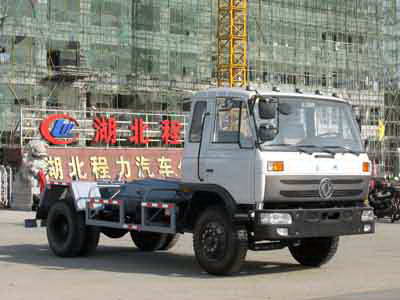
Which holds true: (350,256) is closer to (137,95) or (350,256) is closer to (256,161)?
(256,161)

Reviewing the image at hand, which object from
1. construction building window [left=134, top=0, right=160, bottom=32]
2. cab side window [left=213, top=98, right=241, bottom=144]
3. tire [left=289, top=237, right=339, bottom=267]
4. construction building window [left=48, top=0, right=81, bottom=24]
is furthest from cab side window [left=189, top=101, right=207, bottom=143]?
construction building window [left=134, top=0, right=160, bottom=32]

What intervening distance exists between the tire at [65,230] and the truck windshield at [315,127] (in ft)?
14.3

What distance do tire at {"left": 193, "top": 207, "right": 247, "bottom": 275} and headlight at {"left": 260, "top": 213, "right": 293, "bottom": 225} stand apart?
1.42 feet

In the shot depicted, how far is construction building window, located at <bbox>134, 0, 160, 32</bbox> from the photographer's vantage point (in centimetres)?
6091

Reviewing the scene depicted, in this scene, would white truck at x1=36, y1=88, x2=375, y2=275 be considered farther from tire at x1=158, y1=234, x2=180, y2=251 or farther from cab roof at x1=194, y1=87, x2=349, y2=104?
tire at x1=158, y1=234, x2=180, y2=251

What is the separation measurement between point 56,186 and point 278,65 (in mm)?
54666

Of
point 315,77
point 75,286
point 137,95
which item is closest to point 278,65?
point 315,77

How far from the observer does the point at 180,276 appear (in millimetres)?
12703

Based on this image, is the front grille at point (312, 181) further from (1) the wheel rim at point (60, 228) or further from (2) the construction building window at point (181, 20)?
(2) the construction building window at point (181, 20)

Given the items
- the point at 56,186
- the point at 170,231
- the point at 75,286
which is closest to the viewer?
the point at 75,286

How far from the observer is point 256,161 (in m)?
12.1

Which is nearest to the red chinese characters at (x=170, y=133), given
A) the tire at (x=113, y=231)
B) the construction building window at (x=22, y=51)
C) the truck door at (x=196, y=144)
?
the construction building window at (x=22, y=51)

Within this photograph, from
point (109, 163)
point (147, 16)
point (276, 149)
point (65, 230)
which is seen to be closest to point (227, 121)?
point (276, 149)

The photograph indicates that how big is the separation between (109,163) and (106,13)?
59.9 ft
